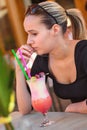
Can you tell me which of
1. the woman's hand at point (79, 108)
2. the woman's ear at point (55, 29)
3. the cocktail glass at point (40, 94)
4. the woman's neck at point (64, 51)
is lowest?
the woman's hand at point (79, 108)

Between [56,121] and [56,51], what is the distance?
46 cm

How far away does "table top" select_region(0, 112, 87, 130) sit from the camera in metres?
1.25

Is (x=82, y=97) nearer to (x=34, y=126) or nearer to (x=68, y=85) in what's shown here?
(x=68, y=85)

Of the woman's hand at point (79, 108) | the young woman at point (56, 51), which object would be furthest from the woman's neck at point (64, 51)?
the woman's hand at point (79, 108)

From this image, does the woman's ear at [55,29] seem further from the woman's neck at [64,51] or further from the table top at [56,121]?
the table top at [56,121]

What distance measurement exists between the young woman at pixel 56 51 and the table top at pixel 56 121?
12cm

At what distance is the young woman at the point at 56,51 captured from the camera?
5.36 ft

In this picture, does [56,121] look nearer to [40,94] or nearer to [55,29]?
[40,94]

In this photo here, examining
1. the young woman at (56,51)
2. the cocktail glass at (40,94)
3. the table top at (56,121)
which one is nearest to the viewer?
the table top at (56,121)

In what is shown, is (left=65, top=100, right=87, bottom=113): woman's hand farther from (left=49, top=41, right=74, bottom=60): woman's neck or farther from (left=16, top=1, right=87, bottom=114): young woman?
(left=49, top=41, right=74, bottom=60): woman's neck

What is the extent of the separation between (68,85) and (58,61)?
0.15 meters

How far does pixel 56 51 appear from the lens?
5.58 feet

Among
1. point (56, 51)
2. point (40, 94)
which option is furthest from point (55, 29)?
point (40, 94)

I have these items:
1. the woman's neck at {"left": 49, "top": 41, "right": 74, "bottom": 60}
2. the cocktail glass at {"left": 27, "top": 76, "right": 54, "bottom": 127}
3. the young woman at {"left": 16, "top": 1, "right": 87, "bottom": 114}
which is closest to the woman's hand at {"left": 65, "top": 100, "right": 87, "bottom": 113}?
the young woman at {"left": 16, "top": 1, "right": 87, "bottom": 114}
